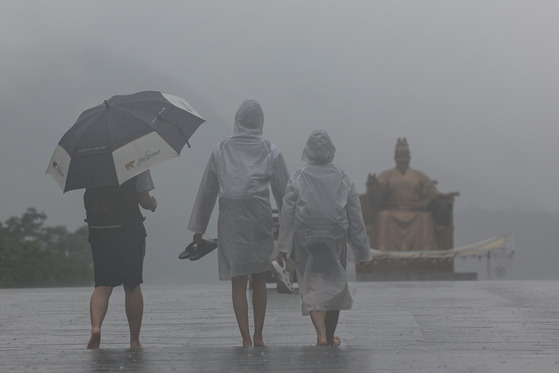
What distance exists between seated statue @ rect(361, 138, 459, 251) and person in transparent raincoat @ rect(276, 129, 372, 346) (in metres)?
21.5

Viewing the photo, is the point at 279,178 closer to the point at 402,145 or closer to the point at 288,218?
the point at 288,218

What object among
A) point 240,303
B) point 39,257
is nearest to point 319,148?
point 240,303

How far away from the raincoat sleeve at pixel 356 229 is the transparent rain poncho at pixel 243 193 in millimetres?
446

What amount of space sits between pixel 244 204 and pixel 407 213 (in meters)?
22.2

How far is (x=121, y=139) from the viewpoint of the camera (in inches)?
253

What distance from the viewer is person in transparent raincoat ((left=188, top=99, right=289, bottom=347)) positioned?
6.54 m

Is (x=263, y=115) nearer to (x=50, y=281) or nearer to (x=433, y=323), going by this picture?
(x=433, y=323)

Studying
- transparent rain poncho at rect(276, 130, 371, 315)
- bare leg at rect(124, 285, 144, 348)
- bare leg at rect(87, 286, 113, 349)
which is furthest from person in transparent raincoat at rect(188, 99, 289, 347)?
bare leg at rect(87, 286, 113, 349)

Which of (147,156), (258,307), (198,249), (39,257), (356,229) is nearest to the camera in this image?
(147,156)

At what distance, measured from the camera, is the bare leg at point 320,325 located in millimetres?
6527

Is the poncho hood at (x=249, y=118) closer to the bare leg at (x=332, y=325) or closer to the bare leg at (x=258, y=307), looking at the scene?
the bare leg at (x=258, y=307)

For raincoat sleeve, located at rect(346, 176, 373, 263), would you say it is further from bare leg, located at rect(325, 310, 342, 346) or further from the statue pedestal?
the statue pedestal

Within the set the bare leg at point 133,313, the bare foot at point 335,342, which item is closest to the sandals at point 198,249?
the bare leg at point 133,313

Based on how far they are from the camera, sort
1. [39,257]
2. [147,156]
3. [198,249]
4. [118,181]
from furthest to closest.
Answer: [39,257] < [198,249] < [147,156] < [118,181]
